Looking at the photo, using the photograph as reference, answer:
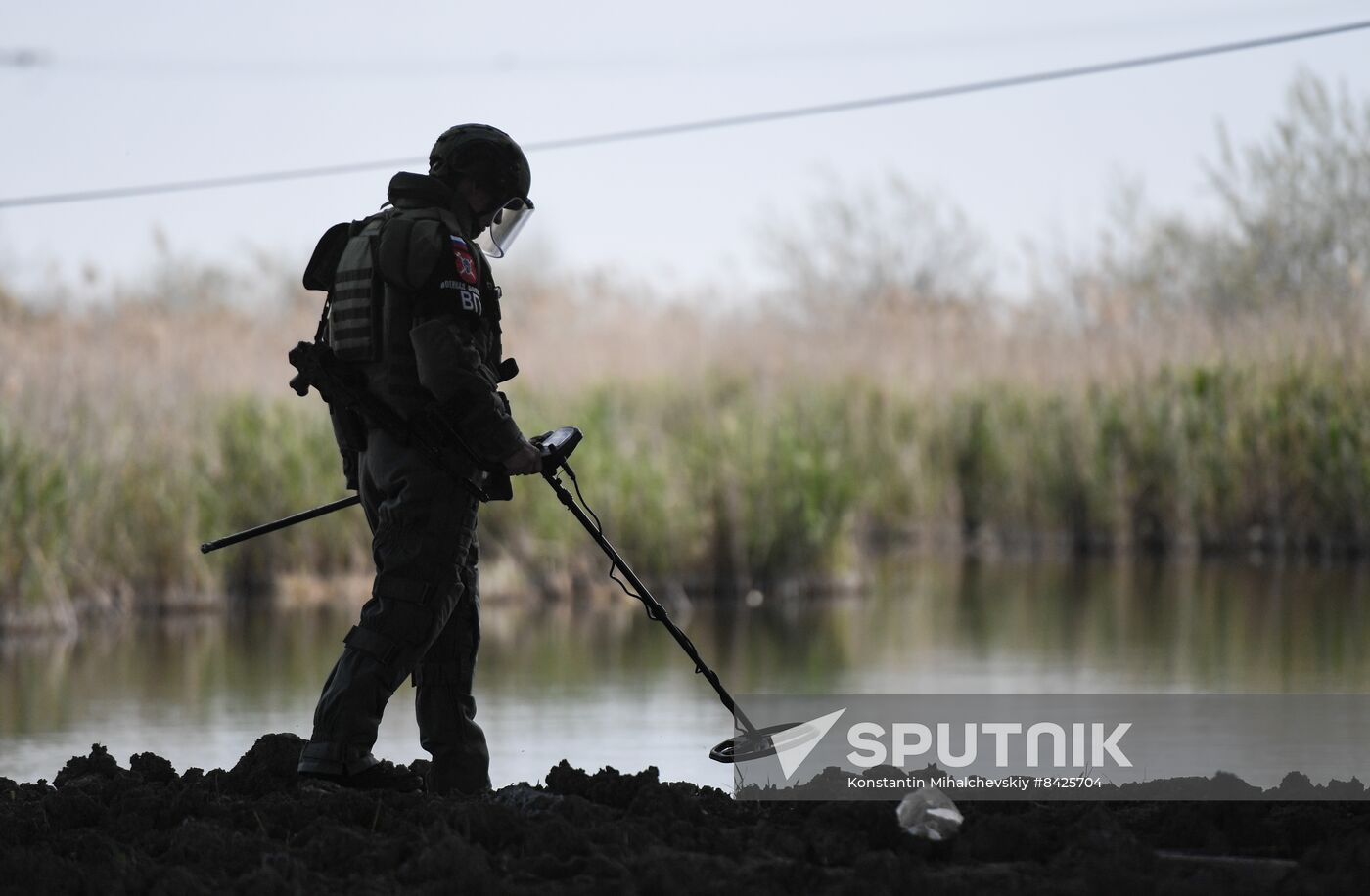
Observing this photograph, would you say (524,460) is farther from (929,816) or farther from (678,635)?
(929,816)

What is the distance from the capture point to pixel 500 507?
470 inches

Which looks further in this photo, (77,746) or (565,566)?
(565,566)

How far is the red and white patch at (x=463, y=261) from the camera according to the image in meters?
4.64

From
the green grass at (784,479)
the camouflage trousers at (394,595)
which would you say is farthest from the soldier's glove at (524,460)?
the green grass at (784,479)

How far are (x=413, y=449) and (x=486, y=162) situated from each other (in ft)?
2.54

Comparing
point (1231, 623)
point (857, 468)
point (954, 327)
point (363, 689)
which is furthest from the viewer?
point (954, 327)

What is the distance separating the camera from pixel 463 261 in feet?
15.3

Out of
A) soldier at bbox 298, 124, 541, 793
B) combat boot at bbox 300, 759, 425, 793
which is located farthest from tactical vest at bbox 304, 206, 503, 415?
combat boot at bbox 300, 759, 425, 793

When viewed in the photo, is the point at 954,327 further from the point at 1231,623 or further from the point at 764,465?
the point at 1231,623

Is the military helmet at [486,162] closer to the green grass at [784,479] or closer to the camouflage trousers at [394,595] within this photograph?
the camouflage trousers at [394,595]

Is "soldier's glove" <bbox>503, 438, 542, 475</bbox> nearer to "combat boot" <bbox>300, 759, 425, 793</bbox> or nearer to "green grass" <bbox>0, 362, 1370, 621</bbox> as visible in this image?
"combat boot" <bbox>300, 759, 425, 793</bbox>

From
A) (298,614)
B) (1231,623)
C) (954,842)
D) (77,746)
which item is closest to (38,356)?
(298,614)

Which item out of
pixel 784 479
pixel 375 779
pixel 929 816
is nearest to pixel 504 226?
pixel 375 779

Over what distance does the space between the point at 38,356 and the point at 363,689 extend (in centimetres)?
838
